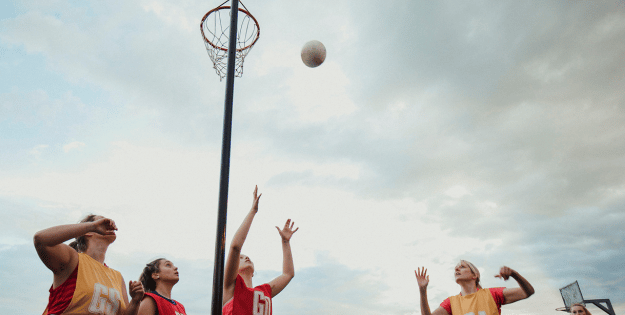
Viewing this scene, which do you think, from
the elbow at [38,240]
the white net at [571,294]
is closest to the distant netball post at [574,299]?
the white net at [571,294]

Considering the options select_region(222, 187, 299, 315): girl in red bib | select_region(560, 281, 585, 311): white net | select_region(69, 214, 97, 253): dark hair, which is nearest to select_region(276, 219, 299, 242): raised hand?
select_region(222, 187, 299, 315): girl in red bib

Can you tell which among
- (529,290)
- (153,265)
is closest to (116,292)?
(153,265)

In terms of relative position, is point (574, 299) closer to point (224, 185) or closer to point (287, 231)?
point (287, 231)

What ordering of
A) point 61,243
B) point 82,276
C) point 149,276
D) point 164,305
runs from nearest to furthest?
1. point 61,243
2. point 82,276
3. point 164,305
4. point 149,276

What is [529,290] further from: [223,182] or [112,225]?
[112,225]

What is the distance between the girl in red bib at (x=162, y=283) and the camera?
4238 millimetres

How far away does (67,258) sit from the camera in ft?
11.2

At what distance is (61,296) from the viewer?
132 inches

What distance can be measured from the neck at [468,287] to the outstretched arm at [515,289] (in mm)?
444

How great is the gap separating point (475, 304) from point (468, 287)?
0.37m

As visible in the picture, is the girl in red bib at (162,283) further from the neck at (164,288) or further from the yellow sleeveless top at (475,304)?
the yellow sleeveless top at (475,304)

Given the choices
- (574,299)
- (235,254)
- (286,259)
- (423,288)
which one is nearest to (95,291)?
(235,254)

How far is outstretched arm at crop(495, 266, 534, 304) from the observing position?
5.03m

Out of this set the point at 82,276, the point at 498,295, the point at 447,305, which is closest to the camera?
the point at 82,276
